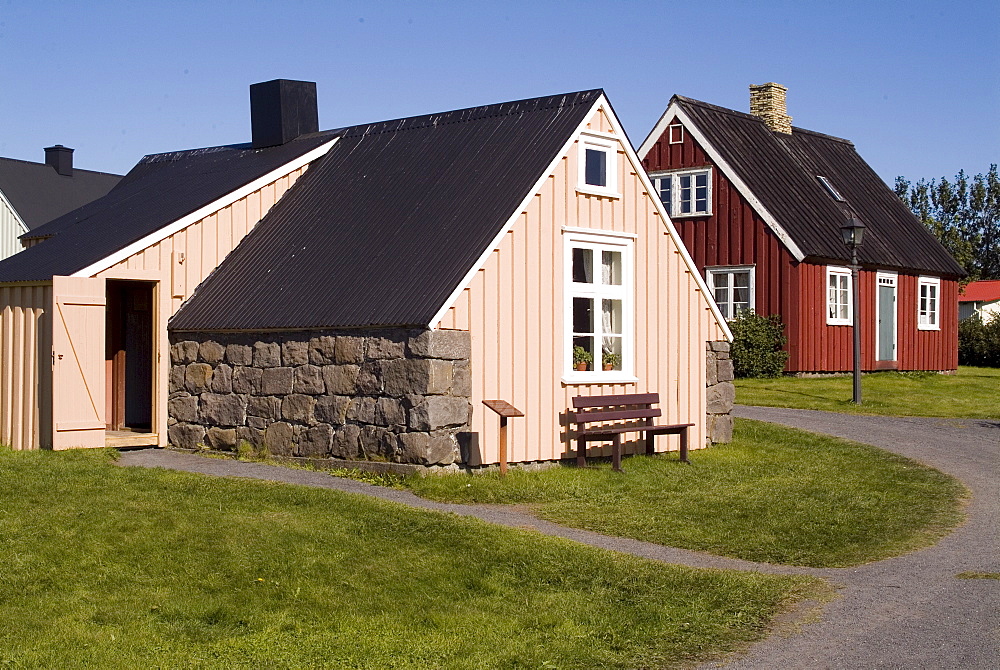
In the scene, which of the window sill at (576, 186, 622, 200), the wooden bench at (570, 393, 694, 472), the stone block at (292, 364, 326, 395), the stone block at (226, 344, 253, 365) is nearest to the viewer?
the stone block at (292, 364, 326, 395)

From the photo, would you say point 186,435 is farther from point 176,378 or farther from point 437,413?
point 437,413

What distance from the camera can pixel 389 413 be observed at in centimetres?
→ 1389

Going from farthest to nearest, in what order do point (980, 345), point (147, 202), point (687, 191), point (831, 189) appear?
point (980, 345), point (831, 189), point (687, 191), point (147, 202)

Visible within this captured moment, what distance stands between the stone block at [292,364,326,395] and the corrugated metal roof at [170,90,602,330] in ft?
1.84

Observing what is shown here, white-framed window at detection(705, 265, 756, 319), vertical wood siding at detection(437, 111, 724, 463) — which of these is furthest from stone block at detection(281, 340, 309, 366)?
white-framed window at detection(705, 265, 756, 319)

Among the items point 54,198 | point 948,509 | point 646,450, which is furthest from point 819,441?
point 54,198

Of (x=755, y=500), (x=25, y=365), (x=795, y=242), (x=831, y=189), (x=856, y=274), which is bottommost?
(x=755, y=500)

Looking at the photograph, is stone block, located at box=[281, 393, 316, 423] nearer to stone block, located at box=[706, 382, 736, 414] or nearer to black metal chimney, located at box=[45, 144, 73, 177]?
Answer: stone block, located at box=[706, 382, 736, 414]

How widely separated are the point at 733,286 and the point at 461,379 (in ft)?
55.9

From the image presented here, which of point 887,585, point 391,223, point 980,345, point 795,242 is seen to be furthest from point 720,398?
point 980,345

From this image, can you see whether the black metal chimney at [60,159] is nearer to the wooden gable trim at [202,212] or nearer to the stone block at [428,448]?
the wooden gable trim at [202,212]

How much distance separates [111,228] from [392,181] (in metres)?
4.10

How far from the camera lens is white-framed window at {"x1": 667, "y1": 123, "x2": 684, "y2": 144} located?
Answer: 3056cm

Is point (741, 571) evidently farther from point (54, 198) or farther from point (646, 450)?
point (54, 198)
